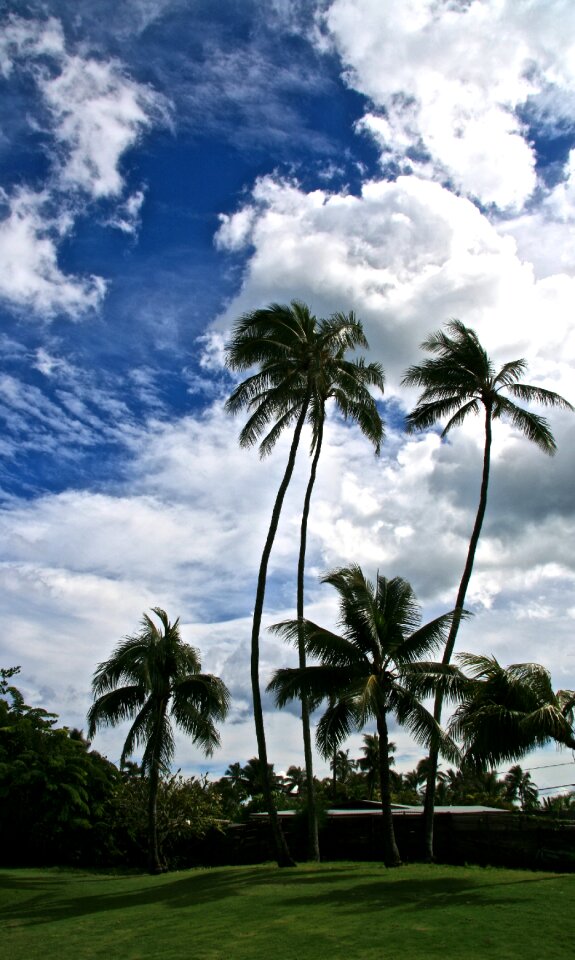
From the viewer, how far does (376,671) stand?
20.9 meters

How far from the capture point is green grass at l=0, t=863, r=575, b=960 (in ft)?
33.4

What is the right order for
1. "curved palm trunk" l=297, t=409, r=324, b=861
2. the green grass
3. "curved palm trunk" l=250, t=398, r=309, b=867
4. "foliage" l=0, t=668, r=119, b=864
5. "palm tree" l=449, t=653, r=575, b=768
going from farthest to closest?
"foliage" l=0, t=668, r=119, b=864 → "curved palm trunk" l=297, t=409, r=324, b=861 → "curved palm trunk" l=250, t=398, r=309, b=867 → "palm tree" l=449, t=653, r=575, b=768 → the green grass

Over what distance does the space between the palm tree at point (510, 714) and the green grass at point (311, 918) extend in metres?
2.84

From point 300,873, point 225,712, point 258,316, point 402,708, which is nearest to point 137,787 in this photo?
point 225,712

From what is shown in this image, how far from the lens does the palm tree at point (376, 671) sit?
20047 mm

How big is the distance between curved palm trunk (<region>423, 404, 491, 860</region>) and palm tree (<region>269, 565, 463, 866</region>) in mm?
859

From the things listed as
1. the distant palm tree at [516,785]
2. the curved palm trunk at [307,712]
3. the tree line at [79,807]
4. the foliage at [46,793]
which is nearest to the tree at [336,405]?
the curved palm trunk at [307,712]

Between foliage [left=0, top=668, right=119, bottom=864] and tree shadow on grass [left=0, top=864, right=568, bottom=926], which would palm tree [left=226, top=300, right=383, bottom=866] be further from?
foliage [left=0, top=668, right=119, bottom=864]

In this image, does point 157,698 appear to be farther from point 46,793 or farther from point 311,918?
point 311,918

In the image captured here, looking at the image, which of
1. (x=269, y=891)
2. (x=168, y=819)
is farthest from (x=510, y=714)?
(x=168, y=819)

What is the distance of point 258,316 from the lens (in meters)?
24.5

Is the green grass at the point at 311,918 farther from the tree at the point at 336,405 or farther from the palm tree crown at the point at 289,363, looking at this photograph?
the palm tree crown at the point at 289,363

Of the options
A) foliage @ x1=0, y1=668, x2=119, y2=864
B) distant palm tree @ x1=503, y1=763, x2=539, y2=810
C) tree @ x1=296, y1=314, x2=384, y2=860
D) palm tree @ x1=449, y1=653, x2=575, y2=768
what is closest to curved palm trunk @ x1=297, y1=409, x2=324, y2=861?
tree @ x1=296, y1=314, x2=384, y2=860

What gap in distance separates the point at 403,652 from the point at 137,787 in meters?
16.8
